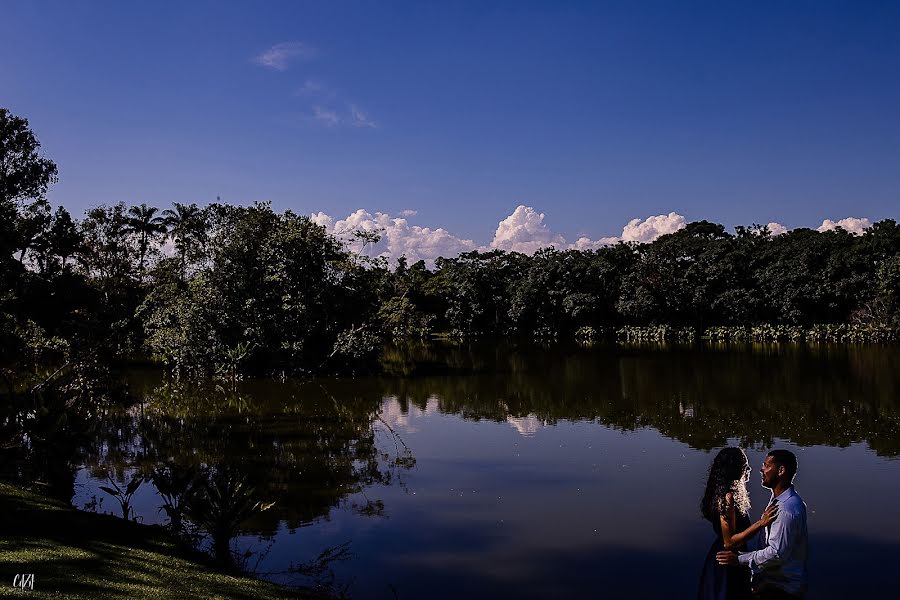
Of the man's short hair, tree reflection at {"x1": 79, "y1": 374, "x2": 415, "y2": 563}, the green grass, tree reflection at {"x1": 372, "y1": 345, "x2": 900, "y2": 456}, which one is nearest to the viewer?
the man's short hair

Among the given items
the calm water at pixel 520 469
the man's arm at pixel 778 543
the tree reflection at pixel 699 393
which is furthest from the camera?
the tree reflection at pixel 699 393

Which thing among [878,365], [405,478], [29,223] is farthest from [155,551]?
[878,365]

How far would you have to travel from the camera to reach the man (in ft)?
14.9

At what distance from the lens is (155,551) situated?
25.5 feet

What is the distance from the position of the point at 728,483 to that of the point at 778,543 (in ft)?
1.63

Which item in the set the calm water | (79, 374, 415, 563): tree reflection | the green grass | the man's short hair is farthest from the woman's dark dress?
(79, 374, 415, 563): tree reflection

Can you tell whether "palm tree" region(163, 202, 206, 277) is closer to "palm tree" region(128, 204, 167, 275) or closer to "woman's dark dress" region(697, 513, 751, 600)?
"palm tree" region(128, 204, 167, 275)

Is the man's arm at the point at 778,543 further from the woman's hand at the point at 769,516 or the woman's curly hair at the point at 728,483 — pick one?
the woman's curly hair at the point at 728,483

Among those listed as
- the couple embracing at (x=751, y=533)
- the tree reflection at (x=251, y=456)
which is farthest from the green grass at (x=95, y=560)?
the couple embracing at (x=751, y=533)

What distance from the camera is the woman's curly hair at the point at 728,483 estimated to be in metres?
4.55

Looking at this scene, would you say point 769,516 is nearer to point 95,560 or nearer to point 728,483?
point 728,483

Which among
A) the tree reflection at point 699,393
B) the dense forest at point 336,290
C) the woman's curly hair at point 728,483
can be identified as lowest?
the tree reflection at point 699,393

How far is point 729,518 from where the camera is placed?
4578mm

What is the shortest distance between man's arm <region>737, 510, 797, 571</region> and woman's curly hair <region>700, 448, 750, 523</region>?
216mm
